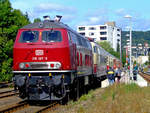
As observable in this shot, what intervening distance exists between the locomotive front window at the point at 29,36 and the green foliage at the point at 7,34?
642 inches

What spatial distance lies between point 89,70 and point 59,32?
21.0ft

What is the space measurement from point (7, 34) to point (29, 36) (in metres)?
18.8

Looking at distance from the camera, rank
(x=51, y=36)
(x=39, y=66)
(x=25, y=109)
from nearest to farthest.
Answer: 1. (x=25, y=109)
2. (x=39, y=66)
3. (x=51, y=36)

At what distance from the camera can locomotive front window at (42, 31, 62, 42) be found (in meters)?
14.1

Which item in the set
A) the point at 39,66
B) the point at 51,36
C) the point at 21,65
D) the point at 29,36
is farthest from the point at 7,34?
the point at 39,66

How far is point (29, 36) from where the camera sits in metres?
14.3

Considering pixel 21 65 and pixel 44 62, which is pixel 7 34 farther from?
pixel 44 62

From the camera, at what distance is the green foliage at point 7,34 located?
102 feet

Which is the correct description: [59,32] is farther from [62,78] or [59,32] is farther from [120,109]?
[120,109]

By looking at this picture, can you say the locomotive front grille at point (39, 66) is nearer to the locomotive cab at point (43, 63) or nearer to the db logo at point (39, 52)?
the locomotive cab at point (43, 63)

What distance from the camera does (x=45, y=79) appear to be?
529 inches

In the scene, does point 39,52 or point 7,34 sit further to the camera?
point 7,34

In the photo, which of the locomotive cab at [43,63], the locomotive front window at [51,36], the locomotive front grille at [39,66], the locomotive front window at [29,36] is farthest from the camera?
the locomotive front window at [29,36]

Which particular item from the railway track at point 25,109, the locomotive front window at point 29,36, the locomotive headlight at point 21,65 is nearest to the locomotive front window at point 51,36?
the locomotive front window at point 29,36
